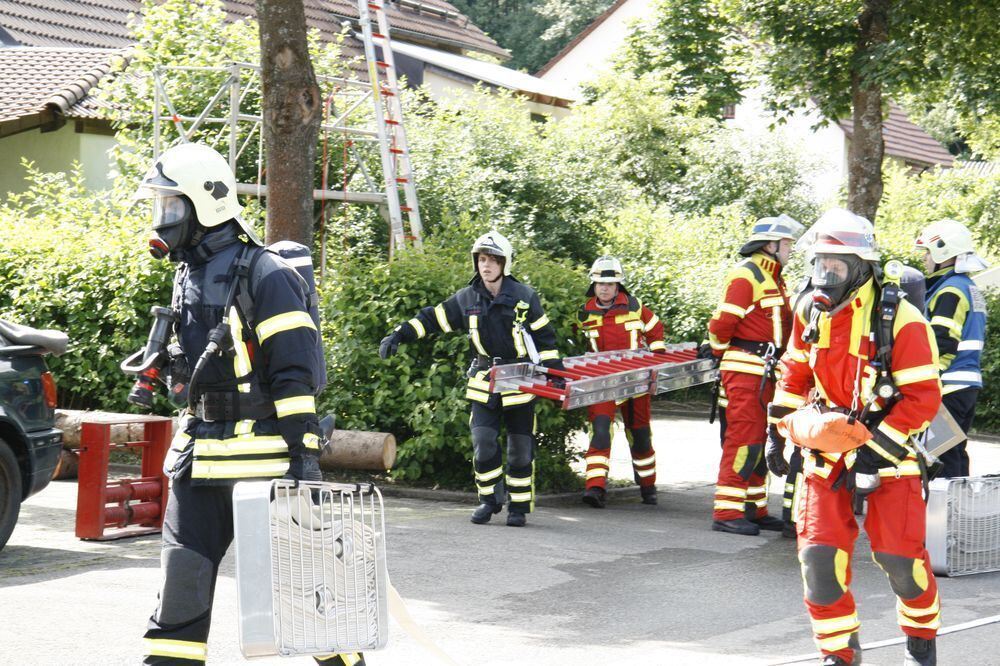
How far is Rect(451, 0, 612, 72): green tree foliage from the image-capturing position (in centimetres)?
5706

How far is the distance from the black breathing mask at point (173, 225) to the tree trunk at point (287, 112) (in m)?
5.00

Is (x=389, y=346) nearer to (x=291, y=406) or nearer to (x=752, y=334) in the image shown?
(x=752, y=334)

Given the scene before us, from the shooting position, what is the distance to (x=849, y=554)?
553 cm

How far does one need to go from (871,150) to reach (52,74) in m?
12.9

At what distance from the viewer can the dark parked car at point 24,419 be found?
26.4 feet

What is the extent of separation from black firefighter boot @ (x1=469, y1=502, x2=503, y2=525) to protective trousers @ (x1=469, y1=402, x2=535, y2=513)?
3 centimetres

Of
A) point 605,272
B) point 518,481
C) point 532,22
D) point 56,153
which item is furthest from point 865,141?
point 532,22

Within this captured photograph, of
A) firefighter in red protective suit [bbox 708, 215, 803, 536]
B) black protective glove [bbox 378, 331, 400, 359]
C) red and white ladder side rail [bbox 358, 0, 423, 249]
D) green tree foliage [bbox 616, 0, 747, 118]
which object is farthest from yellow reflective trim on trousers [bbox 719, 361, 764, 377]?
green tree foliage [bbox 616, 0, 747, 118]

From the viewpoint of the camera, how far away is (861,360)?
5.63m

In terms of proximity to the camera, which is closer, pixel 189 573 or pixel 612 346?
pixel 189 573

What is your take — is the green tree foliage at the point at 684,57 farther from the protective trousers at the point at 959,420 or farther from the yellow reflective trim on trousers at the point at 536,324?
the protective trousers at the point at 959,420

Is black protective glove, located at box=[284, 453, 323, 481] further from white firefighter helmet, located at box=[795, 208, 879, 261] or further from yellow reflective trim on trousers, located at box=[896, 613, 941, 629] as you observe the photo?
yellow reflective trim on trousers, located at box=[896, 613, 941, 629]

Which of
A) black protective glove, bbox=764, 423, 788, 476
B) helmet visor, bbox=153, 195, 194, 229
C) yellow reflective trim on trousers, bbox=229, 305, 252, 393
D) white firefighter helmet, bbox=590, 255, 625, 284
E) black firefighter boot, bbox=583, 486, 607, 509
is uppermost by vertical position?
white firefighter helmet, bbox=590, 255, 625, 284

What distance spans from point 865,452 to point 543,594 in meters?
2.65
